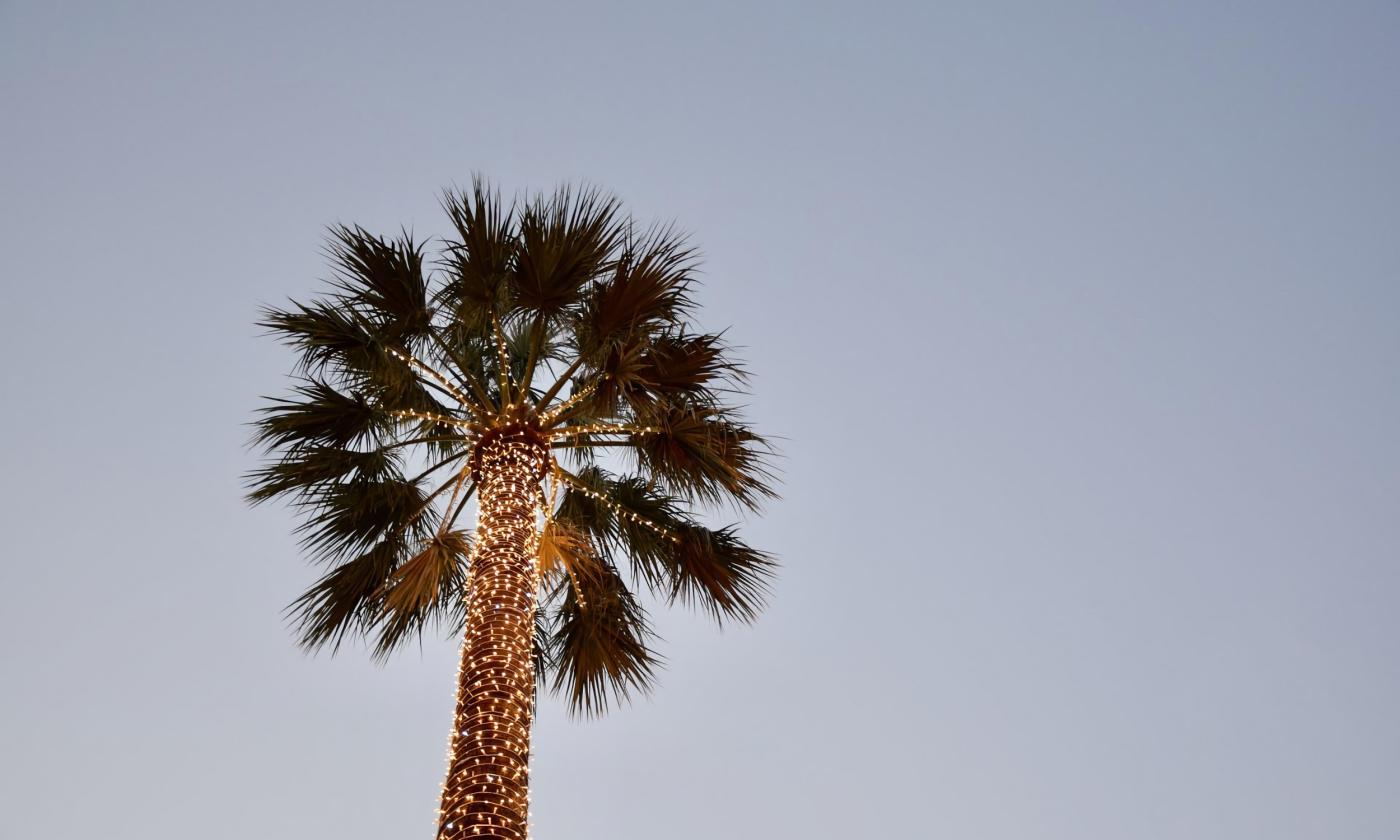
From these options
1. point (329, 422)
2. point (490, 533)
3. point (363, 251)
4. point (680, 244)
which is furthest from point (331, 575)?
point (680, 244)

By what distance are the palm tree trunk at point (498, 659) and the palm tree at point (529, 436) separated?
24 millimetres

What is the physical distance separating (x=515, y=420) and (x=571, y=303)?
85cm

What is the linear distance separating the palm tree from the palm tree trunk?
24mm

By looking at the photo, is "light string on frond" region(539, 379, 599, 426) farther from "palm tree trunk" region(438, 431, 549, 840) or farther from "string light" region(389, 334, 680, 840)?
"palm tree trunk" region(438, 431, 549, 840)

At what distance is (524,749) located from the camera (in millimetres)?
5930

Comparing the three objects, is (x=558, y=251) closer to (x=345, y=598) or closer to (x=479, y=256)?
(x=479, y=256)

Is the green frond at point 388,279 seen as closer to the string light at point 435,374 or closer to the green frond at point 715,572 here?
the string light at point 435,374

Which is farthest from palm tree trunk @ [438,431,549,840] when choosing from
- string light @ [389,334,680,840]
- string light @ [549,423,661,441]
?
string light @ [549,423,661,441]

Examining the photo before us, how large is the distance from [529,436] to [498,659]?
1623 mm

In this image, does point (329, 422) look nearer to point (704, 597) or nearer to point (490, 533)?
point (490, 533)

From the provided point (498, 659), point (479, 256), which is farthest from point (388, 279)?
point (498, 659)

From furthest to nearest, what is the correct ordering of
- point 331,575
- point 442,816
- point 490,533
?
point 331,575, point 490,533, point 442,816

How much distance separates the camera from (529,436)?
7316mm

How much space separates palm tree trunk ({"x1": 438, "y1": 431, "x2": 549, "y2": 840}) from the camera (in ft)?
18.3
